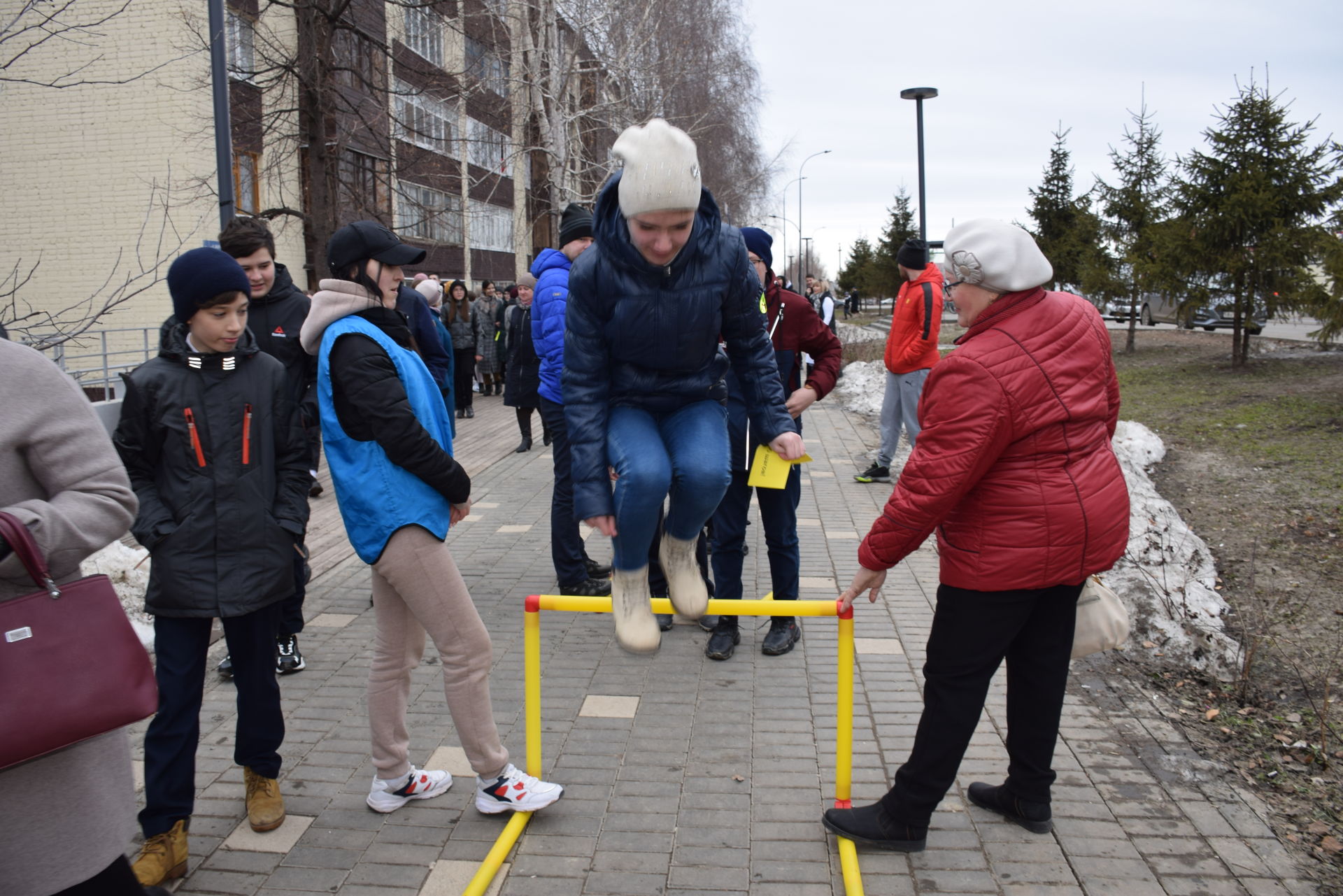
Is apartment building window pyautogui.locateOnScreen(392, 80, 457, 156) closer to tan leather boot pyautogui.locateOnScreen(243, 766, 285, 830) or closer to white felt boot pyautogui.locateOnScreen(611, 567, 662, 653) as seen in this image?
tan leather boot pyautogui.locateOnScreen(243, 766, 285, 830)

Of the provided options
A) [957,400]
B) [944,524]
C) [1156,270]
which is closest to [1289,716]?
[944,524]

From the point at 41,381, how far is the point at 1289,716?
4.84m

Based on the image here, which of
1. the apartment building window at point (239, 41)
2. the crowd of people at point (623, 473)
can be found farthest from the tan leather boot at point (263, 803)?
the apartment building window at point (239, 41)

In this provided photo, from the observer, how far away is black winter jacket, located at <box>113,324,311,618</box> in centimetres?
308

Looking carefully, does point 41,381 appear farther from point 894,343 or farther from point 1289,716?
point 894,343

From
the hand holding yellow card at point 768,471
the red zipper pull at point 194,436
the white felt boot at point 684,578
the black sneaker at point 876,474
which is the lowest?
the black sneaker at point 876,474

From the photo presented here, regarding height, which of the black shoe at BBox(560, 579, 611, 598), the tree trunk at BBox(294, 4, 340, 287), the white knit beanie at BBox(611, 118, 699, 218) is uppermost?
the tree trunk at BBox(294, 4, 340, 287)

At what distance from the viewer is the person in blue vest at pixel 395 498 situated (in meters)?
3.13

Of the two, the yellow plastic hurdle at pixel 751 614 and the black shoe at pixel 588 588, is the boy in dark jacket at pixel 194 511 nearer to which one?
the yellow plastic hurdle at pixel 751 614

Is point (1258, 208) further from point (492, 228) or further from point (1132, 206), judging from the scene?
point (492, 228)

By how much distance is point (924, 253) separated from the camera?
27.1 feet

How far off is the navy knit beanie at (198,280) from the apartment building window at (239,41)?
12.9m

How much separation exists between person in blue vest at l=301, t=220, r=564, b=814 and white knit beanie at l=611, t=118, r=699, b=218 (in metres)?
1.02

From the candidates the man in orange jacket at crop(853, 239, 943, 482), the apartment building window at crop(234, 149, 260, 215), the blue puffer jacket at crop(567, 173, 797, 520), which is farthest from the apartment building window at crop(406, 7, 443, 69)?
the blue puffer jacket at crop(567, 173, 797, 520)
